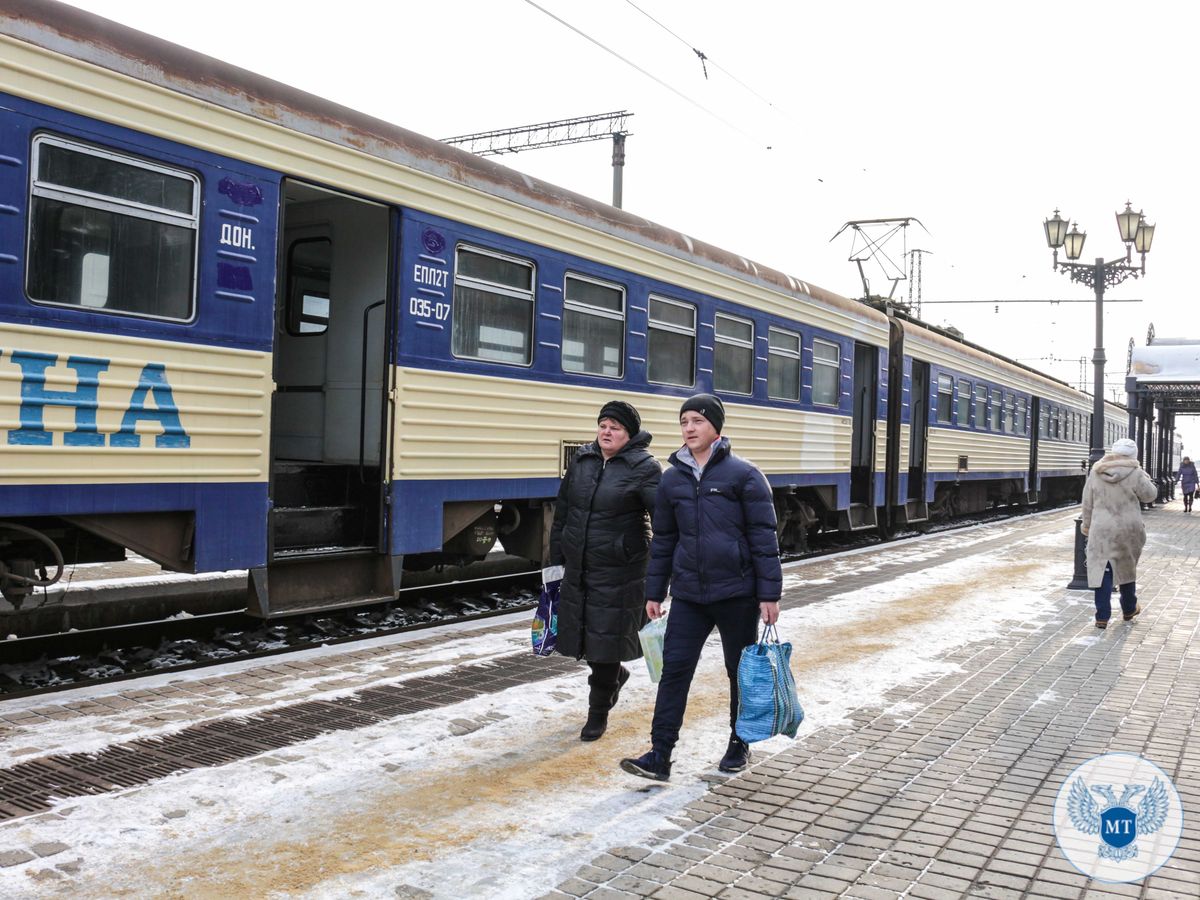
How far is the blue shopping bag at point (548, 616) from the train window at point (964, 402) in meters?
15.8

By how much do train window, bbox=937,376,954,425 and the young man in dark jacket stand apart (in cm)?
1458

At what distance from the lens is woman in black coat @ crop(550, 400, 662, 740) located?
17.0 ft

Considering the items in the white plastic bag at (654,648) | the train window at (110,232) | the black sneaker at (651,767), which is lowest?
the black sneaker at (651,767)

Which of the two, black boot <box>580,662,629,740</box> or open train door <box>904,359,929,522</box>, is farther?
open train door <box>904,359,929,522</box>

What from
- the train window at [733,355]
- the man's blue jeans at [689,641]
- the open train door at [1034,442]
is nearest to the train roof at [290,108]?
the train window at [733,355]

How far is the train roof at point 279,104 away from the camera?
563cm

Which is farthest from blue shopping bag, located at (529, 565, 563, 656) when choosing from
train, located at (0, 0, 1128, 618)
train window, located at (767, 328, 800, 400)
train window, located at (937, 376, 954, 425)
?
train window, located at (937, 376, 954, 425)

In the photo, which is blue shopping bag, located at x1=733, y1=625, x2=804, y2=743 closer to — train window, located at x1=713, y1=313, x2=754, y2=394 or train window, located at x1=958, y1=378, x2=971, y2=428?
train window, located at x1=713, y1=313, x2=754, y2=394

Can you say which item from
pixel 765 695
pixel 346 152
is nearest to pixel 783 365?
pixel 346 152

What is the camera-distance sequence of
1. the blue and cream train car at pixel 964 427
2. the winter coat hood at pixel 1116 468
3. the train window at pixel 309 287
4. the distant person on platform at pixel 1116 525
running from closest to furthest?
the train window at pixel 309 287 → the distant person on platform at pixel 1116 525 → the winter coat hood at pixel 1116 468 → the blue and cream train car at pixel 964 427

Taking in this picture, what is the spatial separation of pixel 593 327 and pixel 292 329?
102 inches

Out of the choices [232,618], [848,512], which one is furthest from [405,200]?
[848,512]

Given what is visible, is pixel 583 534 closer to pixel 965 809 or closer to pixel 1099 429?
pixel 965 809

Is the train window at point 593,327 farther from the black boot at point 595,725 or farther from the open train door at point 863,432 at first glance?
the open train door at point 863,432
